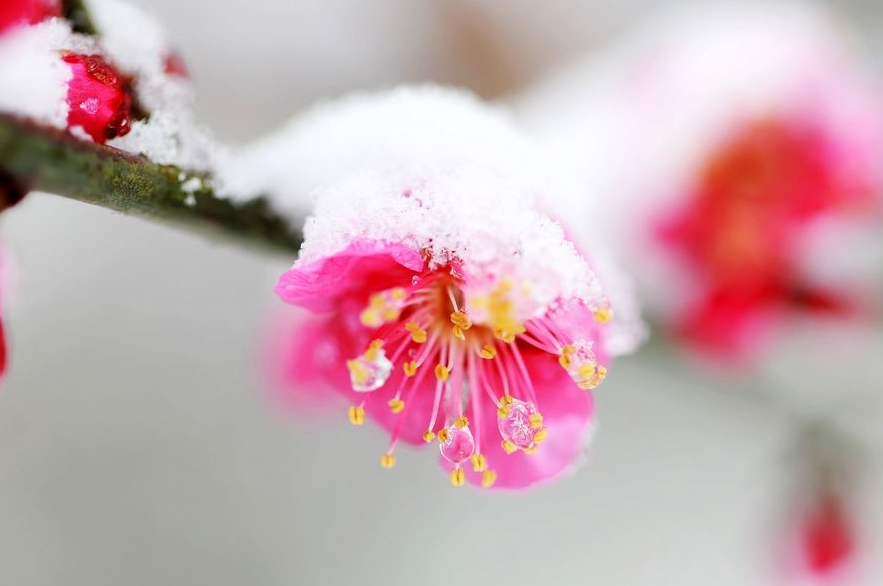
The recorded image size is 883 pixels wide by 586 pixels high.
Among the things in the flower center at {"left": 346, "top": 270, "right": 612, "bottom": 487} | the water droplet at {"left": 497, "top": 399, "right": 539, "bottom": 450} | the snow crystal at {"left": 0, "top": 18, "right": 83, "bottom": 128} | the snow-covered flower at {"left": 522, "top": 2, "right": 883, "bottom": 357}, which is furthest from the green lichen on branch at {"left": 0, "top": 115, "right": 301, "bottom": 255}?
the snow-covered flower at {"left": 522, "top": 2, "right": 883, "bottom": 357}

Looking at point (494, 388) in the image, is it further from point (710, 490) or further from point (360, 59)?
point (360, 59)

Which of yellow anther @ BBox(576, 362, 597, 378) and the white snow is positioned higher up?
the white snow

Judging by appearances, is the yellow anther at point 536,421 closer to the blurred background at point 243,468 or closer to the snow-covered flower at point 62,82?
the snow-covered flower at point 62,82

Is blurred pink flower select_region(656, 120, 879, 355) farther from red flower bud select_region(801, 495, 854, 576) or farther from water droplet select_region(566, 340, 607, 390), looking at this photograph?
water droplet select_region(566, 340, 607, 390)

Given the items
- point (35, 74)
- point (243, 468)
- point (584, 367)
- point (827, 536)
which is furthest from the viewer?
point (243, 468)

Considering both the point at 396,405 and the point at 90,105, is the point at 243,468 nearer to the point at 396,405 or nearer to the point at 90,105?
the point at 396,405

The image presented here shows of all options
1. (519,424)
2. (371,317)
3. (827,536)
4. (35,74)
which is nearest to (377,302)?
(371,317)
